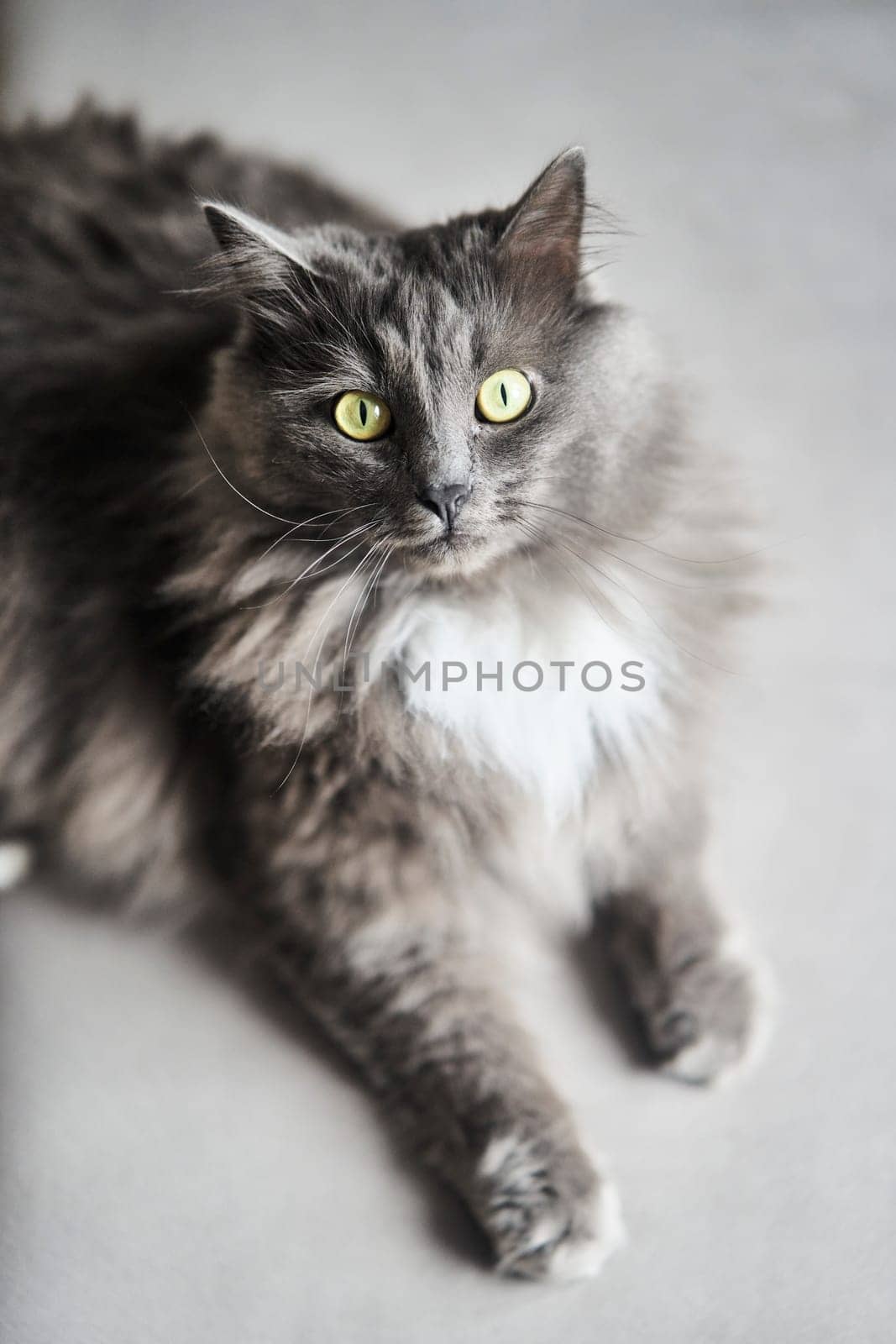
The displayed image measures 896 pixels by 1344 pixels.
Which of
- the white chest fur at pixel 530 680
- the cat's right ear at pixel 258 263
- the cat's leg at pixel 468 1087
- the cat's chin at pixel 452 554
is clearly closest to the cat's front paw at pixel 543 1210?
the cat's leg at pixel 468 1087

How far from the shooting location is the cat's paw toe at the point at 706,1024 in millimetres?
1349

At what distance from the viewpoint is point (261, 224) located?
3.47 feet

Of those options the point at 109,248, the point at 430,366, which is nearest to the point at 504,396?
the point at 430,366

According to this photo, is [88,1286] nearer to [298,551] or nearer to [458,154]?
[298,551]

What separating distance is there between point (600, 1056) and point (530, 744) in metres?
0.45

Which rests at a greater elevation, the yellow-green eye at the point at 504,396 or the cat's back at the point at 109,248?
the cat's back at the point at 109,248

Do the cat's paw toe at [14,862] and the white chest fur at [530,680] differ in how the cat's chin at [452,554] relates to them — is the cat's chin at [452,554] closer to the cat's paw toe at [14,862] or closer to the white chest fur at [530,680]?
the white chest fur at [530,680]

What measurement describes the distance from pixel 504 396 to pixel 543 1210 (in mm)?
883

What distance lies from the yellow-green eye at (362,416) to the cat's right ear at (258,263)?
11cm

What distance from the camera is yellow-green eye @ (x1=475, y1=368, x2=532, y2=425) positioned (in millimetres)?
1051

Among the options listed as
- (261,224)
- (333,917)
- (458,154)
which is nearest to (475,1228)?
(333,917)

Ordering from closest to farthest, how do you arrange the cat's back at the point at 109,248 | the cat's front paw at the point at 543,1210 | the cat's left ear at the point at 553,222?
the cat's left ear at the point at 553,222 → the cat's front paw at the point at 543,1210 → the cat's back at the point at 109,248

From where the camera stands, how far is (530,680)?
1.23m

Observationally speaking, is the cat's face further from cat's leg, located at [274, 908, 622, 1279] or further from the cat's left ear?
cat's leg, located at [274, 908, 622, 1279]
